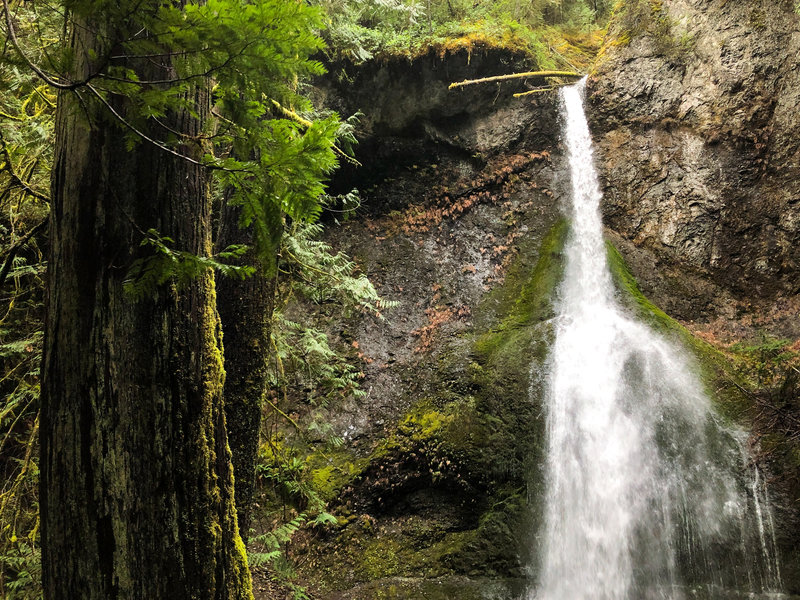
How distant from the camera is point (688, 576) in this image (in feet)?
17.8

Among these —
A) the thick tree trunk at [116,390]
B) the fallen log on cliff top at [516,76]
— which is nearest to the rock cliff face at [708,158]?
the fallen log on cliff top at [516,76]

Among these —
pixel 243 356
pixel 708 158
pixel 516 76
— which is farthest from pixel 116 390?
pixel 516 76

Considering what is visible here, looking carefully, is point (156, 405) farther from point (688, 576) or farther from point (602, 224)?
point (602, 224)

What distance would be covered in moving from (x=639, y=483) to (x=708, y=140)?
6.76 meters

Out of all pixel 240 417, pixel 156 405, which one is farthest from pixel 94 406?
pixel 240 417

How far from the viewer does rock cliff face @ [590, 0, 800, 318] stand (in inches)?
314

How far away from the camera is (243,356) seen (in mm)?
3691

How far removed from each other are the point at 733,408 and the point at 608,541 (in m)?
2.56

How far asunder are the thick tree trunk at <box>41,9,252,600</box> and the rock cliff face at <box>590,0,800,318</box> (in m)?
8.64

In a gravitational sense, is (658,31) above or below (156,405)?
above

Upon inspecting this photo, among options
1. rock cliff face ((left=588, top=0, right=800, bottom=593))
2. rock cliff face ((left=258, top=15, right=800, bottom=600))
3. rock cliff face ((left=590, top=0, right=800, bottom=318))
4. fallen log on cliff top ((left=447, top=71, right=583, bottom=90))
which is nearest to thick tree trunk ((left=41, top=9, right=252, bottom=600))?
rock cliff face ((left=258, top=15, right=800, bottom=600))

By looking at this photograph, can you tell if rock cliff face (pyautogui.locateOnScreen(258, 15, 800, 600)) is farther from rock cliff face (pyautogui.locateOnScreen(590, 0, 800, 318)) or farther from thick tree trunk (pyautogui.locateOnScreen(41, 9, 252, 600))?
thick tree trunk (pyautogui.locateOnScreen(41, 9, 252, 600))

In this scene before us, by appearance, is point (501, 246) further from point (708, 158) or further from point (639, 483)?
point (639, 483)

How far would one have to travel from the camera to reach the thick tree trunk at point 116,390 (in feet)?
6.25
